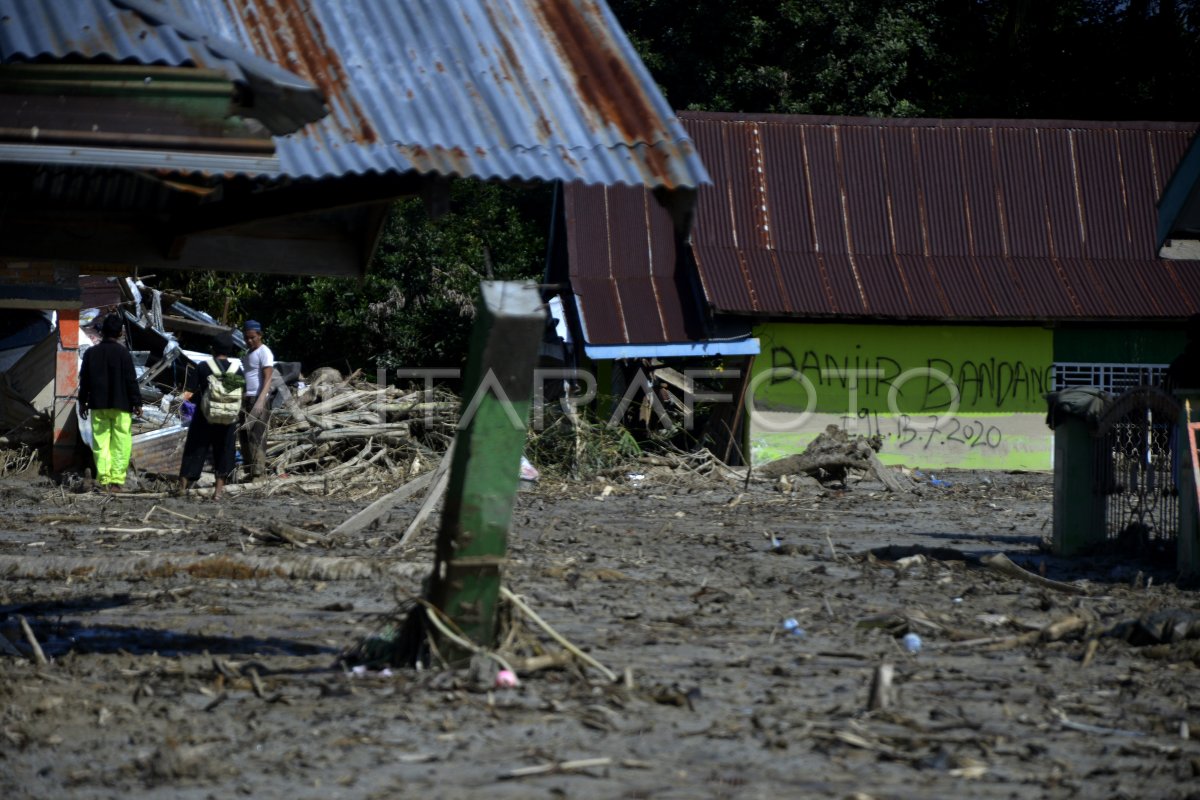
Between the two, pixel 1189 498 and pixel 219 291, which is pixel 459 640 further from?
pixel 219 291

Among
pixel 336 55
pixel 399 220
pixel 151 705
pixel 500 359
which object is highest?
pixel 399 220

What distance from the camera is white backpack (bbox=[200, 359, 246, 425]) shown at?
48.0 ft

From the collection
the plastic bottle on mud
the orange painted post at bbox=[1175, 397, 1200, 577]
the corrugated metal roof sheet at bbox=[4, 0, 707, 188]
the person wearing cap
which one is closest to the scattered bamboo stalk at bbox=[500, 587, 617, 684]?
the plastic bottle on mud

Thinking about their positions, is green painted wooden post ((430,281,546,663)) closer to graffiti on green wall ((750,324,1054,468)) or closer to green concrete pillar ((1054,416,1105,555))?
green concrete pillar ((1054,416,1105,555))

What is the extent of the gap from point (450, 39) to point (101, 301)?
Result: 1818cm

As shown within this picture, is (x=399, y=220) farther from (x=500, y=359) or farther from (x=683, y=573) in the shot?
(x=500, y=359)

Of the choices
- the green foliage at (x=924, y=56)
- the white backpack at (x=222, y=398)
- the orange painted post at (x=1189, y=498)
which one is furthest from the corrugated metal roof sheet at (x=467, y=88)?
the green foliage at (x=924, y=56)

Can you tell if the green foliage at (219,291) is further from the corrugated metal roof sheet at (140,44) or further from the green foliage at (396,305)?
the corrugated metal roof sheet at (140,44)

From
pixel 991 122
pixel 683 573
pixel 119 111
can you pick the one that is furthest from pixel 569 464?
pixel 119 111

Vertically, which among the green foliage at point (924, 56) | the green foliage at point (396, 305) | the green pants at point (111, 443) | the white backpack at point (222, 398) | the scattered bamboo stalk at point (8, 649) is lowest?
the scattered bamboo stalk at point (8, 649)

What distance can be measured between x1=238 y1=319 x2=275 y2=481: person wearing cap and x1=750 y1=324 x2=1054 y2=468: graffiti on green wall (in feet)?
27.8

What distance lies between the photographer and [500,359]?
5902 millimetres

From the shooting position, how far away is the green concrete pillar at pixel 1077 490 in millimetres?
11047

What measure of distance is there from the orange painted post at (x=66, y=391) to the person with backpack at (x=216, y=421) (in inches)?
114
